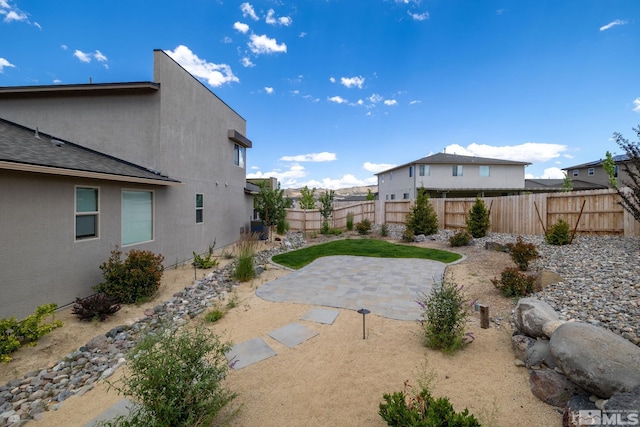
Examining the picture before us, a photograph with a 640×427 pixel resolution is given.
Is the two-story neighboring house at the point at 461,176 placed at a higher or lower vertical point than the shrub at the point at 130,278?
higher

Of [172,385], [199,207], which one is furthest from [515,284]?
[199,207]

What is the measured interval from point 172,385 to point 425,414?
2039 mm

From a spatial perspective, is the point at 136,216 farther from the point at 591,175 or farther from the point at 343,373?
→ the point at 591,175

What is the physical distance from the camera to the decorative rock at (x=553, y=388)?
2600 mm

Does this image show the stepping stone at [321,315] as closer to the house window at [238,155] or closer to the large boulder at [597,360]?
the large boulder at [597,360]

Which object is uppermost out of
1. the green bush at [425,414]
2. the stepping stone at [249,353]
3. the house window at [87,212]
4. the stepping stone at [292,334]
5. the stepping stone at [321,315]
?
the house window at [87,212]

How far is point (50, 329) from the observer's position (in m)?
4.27

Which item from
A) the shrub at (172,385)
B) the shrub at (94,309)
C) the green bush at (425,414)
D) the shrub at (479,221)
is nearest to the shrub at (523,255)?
the shrub at (479,221)

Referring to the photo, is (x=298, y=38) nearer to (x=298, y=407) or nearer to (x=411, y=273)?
(x=411, y=273)

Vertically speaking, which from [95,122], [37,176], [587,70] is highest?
[587,70]

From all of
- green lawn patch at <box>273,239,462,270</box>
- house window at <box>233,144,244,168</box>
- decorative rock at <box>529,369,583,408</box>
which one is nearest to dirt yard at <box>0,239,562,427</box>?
decorative rock at <box>529,369,583,408</box>

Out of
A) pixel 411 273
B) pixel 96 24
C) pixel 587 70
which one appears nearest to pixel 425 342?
pixel 411 273

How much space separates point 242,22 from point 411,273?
38.9ft

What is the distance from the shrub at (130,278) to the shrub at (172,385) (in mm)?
4398
